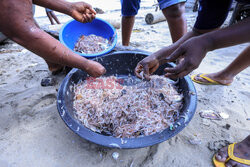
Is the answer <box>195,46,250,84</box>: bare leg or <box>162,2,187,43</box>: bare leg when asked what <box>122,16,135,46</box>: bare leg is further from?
<box>195,46,250,84</box>: bare leg

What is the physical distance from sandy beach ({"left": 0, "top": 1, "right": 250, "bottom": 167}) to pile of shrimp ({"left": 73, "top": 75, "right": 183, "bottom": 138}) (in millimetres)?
260

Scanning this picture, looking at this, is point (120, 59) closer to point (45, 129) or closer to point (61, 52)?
point (61, 52)

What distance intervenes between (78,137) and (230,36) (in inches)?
76.2

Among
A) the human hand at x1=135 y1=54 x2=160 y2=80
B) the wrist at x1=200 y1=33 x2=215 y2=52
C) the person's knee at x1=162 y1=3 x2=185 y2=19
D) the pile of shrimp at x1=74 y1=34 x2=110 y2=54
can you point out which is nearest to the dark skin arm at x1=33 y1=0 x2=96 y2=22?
the pile of shrimp at x1=74 y1=34 x2=110 y2=54

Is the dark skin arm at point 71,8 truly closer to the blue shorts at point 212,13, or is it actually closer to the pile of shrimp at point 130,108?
the pile of shrimp at point 130,108

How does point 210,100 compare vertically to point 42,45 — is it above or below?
below

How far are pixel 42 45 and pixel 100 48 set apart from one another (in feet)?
5.33

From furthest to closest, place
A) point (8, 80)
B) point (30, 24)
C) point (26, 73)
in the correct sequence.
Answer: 1. point (26, 73)
2. point (8, 80)
3. point (30, 24)

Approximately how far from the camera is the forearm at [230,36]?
124cm

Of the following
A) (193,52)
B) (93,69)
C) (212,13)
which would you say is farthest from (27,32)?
(212,13)

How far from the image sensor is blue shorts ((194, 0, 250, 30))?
1.80 metres

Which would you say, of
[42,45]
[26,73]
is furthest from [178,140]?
[26,73]

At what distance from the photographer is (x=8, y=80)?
9.50ft

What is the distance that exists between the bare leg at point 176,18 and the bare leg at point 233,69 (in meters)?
0.92
